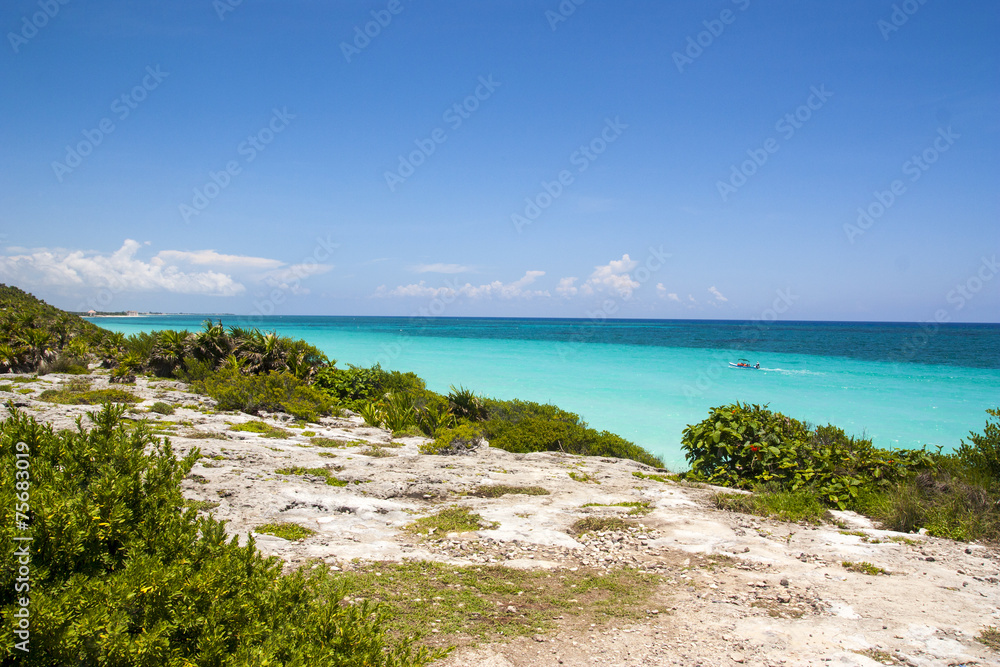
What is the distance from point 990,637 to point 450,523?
475cm

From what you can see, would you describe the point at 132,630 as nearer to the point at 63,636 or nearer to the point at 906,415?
the point at 63,636

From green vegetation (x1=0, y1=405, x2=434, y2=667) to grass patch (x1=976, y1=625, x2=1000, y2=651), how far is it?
13.9ft

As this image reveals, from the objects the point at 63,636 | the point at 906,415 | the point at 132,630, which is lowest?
the point at 906,415

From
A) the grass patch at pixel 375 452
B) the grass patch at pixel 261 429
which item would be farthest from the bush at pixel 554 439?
the grass patch at pixel 261 429

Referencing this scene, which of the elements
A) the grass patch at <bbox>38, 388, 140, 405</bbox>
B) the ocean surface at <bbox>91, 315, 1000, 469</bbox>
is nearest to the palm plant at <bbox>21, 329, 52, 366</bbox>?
the grass patch at <bbox>38, 388, 140, 405</bbox>

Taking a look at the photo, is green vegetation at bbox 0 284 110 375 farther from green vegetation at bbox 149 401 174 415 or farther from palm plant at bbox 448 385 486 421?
palm plant at bbox 448 385 486 421

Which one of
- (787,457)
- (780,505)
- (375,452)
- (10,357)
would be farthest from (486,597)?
(10,357)

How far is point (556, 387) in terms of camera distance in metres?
26.1

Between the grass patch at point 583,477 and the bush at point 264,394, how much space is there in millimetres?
6412

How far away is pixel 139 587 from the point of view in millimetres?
2043

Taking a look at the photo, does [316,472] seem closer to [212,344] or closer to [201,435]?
[201,435]

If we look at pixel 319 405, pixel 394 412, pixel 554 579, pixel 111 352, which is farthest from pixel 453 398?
pixel 111 352

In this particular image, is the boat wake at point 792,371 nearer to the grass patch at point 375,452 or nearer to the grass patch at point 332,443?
the grass patch at point 375,452

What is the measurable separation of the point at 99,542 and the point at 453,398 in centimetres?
1173
